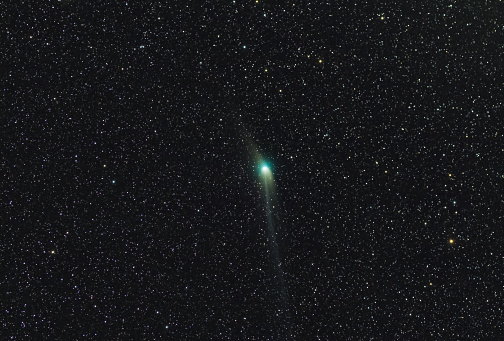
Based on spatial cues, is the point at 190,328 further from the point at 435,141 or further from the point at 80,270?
the point at 435,141

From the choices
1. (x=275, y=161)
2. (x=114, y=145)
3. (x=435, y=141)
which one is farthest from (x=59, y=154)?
(x=435, y=141)

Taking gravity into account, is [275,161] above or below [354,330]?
above

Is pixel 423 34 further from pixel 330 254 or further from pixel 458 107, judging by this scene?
pixel 330 254

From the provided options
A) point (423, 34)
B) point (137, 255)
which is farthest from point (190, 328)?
point (423, 34)

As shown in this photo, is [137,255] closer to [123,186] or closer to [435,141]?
[123,186]

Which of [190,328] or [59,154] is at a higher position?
[59,154]
